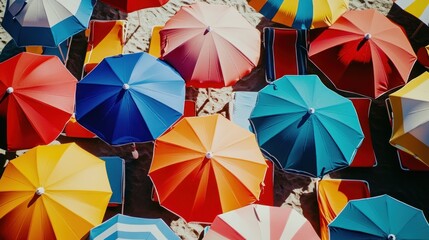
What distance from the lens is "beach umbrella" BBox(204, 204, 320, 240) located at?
201 inches

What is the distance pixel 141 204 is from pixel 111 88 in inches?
82.7

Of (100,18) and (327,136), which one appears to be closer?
(327,136)

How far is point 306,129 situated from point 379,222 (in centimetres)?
162

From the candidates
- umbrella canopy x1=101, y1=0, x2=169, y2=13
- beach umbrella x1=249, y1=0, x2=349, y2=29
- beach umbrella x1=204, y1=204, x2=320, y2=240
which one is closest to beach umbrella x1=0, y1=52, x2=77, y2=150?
umbrella canopy x1=101, y1=0, x2=169, y2=13

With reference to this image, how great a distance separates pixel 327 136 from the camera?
19.6ft

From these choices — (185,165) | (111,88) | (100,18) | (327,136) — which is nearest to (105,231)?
(185,165)

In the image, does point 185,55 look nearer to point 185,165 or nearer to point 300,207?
point 185,165

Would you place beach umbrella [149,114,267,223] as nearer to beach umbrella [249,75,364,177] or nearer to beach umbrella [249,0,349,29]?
beach umbrella [249,75,364,177]

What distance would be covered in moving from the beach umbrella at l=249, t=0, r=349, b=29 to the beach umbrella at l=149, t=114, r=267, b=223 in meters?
2.66

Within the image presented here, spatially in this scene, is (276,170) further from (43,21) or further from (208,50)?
(43,21)

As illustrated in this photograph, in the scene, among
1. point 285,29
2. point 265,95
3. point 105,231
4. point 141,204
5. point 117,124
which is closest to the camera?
point 105,231

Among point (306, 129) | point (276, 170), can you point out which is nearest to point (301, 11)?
point (306, 129)

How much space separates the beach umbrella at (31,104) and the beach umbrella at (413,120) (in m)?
5.27

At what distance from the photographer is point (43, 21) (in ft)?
22.1
